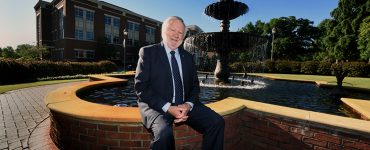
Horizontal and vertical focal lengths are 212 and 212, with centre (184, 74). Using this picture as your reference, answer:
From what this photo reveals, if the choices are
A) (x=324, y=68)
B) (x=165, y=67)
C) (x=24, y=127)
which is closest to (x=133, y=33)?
(x=324, y=68)

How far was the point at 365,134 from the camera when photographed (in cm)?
266

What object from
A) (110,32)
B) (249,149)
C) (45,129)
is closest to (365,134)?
(249,149)

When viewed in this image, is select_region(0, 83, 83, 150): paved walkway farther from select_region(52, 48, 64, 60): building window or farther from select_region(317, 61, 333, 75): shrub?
select_region(52, 48, 64, 60): building window

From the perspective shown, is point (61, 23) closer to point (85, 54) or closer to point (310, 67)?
point (85, 54)

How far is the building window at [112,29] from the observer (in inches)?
1745

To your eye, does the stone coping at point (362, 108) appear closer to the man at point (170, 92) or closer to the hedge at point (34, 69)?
the man at point (170, 92)

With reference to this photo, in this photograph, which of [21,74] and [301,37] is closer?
[21,74]

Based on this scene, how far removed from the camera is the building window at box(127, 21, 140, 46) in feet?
162

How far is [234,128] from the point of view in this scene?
3559 millimetres

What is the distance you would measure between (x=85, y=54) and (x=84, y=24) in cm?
564

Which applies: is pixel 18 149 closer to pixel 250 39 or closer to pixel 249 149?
pixel 249 149

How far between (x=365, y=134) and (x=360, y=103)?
256 cm

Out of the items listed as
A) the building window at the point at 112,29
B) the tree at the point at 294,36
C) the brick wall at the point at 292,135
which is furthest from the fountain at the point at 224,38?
the tree at the point at 294,36

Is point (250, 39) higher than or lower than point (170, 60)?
higher
